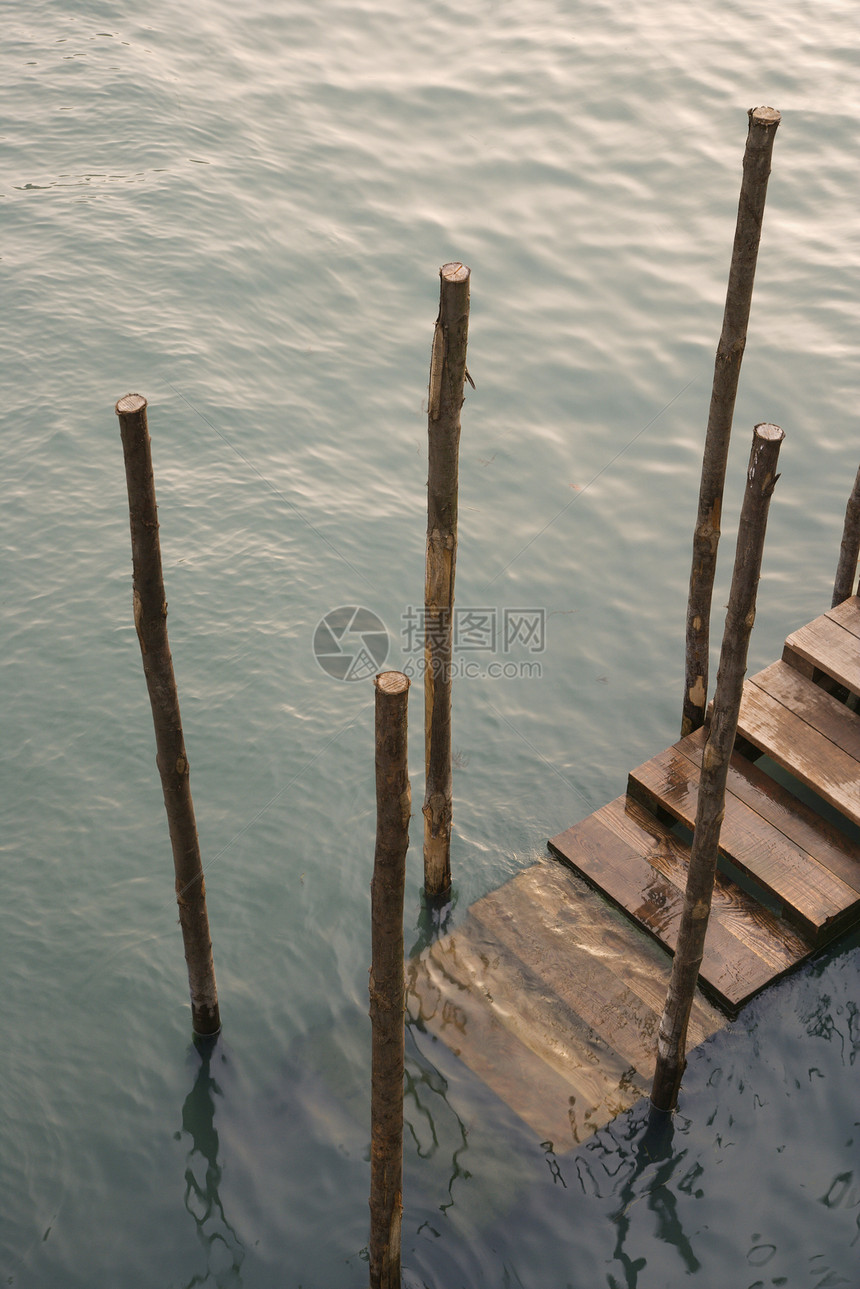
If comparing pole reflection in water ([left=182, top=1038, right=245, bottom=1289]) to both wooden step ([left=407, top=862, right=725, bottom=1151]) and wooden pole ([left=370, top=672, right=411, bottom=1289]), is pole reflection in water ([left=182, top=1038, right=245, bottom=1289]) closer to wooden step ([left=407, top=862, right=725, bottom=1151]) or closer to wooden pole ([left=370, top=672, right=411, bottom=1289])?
wooden pole ([left=370, top=672, right=411, bottom=1289])

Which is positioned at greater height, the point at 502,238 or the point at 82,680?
the point at 502,238

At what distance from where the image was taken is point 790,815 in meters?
7.97

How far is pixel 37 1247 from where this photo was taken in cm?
625

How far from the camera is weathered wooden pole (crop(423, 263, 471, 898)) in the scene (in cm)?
582

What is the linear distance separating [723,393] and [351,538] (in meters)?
4.41

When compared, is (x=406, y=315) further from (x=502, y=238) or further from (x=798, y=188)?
(x=798, y=188)

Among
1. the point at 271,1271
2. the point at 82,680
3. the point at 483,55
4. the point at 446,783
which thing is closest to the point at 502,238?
the point at 483,55

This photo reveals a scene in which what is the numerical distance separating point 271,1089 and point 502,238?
10663 mm

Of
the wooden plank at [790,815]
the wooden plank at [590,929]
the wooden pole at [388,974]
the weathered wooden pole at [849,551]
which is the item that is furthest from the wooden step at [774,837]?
the wooden pole at [388,974]

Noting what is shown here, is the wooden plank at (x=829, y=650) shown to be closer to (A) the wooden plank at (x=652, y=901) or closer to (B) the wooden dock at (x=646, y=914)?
(B) the wooden dock at (x=646, y=914)

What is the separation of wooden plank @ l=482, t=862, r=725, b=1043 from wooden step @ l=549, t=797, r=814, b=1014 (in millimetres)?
103

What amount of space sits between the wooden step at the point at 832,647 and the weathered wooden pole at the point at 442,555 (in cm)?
267

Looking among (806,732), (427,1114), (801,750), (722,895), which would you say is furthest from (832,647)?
(427,1114)

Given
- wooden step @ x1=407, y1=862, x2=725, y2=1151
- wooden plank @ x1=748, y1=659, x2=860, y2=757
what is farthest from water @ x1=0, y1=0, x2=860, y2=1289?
wooden plank @ x1=748, y1=659, x2=860, y2=757
